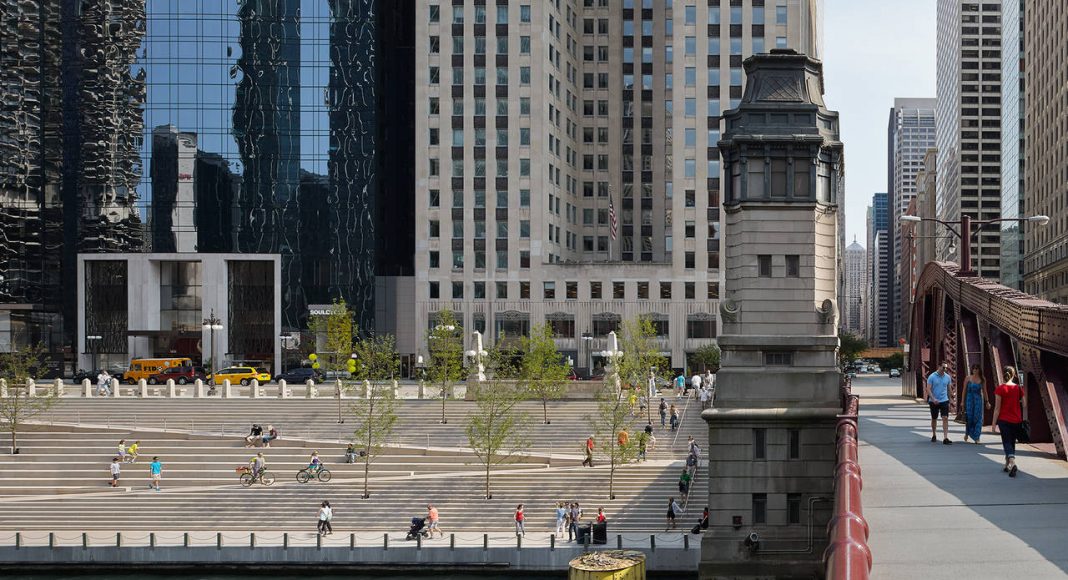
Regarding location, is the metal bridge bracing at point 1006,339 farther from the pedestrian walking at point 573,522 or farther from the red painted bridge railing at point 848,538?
the pedestrian walking at point 573,522

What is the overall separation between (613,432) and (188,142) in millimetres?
63353

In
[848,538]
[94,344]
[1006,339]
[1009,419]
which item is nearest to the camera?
[848,538]

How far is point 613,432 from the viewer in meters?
48.3

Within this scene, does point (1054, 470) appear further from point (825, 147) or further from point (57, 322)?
point (57, 322)

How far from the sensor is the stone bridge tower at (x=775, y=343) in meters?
28.1

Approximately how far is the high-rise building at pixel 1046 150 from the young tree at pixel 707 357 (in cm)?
3939

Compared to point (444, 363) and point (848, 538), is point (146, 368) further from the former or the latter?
point (848, 538)

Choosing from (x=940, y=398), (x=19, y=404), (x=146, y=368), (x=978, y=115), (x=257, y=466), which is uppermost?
(x=978, y=115)

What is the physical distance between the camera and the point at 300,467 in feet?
172

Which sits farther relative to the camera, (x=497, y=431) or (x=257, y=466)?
(x=497, y=431)

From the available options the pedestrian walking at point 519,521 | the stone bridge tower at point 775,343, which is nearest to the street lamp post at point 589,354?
the pedestrian walking at point 519,521

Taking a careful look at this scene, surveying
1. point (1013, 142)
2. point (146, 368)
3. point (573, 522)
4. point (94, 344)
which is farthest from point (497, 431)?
point (1013, 142)

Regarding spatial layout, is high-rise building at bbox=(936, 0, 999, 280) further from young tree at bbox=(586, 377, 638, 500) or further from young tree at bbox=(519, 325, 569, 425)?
young tree at bbox=(586, 377, 638, 500)

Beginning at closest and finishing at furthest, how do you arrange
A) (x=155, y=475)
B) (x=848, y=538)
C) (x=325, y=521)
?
(x=848, y=538) → (x=325, y=521) → (x=155, y=475)
